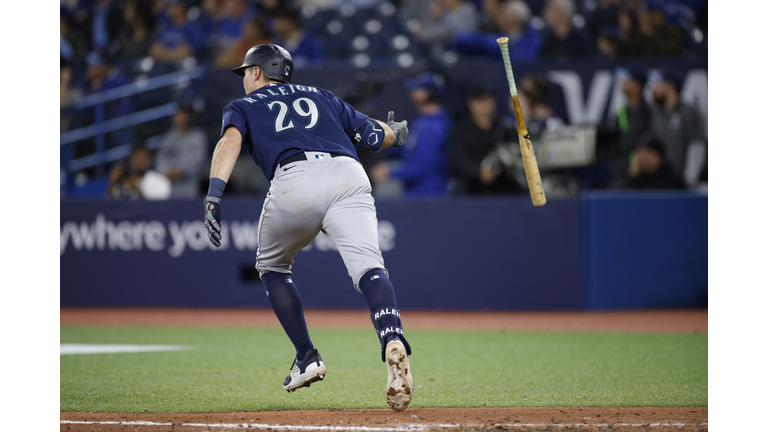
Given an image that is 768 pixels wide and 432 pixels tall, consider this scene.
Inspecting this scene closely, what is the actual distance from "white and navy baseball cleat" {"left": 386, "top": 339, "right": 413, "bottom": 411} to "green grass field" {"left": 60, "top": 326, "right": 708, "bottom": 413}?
536 mm

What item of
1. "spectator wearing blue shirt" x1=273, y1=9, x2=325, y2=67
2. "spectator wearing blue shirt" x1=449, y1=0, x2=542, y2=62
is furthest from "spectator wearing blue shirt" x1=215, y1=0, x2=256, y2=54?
"spectator wearing blue shirt" x1=449, y1=0, x2=542, y2=62

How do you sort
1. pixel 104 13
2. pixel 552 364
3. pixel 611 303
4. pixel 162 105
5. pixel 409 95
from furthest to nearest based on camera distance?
pixel 104 13 → pixel 162 105 → pixel 409 95 → pixel 611 303 → pixel 552 364

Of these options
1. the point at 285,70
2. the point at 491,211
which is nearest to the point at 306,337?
the point at 285,70

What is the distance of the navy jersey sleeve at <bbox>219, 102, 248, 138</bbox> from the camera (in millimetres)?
4254

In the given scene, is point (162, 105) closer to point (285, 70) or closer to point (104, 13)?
point (104, 13)

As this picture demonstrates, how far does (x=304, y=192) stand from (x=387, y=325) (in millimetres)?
784

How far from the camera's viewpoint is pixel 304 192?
164 inches

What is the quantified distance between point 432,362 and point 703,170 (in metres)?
5.45

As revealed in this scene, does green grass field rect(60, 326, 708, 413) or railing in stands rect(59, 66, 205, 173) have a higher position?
railing in stands rect(59, 66, 205, 173)

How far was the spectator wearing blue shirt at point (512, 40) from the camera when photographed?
1181 cm

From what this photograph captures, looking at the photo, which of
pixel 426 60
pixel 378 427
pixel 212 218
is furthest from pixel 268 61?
pixel 426 60

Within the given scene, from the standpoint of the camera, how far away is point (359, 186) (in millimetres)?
4324

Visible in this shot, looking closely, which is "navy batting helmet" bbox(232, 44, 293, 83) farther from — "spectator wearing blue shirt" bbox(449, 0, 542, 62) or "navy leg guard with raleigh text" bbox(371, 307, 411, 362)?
"spectator wearing blue shirt" bbox(449, 0, 542, 62)

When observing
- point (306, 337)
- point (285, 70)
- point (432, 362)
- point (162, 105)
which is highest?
point (162, 105)
